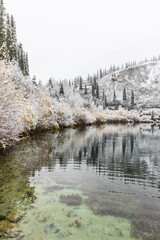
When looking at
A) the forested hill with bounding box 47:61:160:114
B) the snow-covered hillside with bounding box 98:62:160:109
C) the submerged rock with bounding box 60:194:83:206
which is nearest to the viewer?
the submerged rock with bounding box 60:194:83:206

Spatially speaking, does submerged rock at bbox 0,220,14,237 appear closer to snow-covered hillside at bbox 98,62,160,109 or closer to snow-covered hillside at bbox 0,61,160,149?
snow-covered hillside at bbox 0,61,160,149

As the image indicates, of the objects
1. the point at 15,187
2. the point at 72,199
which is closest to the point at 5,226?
the point at 72,199

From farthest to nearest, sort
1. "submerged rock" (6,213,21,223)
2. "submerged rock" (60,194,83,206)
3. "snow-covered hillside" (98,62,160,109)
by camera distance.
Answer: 1. "snow-covered hillside" (98,62,160,109)
2. "submerged rock" (60,194,83,206)
3. "submerged rock" (6,213,21,223)

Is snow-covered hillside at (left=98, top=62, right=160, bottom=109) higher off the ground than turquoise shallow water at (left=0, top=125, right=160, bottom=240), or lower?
higher

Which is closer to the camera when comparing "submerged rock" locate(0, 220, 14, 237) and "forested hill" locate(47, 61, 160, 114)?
"submerged rock" locate(0, 220, 14, 237)

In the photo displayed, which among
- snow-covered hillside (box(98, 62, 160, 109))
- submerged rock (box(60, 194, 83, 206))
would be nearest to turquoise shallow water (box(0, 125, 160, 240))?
submerged rock (box(60, 194, 83, 206))

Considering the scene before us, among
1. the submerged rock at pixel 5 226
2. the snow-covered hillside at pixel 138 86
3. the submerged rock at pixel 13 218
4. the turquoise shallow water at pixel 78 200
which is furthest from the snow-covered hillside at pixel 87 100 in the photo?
the submerged rock at pixel 5 226

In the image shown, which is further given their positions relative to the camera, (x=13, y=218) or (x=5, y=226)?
(x=13, y=218)

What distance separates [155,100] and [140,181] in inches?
6747

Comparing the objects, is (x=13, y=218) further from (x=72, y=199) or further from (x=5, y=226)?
(x=72, y=199)

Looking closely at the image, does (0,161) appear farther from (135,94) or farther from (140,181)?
(135,94)

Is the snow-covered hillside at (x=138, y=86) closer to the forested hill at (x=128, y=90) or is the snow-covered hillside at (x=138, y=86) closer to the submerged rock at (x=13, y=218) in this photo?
the forested hill at (x=128, y=90)

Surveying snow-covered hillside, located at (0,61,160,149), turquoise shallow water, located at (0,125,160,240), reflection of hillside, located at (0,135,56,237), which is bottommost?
turquoise shallow water, located at (0,125,160,240)

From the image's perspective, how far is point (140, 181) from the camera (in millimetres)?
10867
